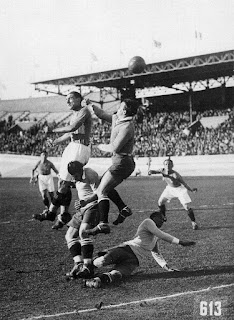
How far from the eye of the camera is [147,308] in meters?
4.91

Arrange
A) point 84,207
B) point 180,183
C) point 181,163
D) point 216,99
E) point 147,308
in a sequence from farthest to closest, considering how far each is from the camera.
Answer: point 216,99, point 181,163, point 180,183, point 84,207, point 147,308

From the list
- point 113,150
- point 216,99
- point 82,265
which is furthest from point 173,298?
point 216,99

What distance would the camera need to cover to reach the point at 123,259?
624 centimetres

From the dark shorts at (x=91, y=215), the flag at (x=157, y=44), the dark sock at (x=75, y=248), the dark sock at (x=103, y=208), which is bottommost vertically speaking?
the dark sock at (x=75, y=248)

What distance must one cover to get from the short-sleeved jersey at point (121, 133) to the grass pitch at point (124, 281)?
1.65m

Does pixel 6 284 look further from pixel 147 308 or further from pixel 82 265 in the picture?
pixel 147 308

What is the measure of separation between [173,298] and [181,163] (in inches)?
932

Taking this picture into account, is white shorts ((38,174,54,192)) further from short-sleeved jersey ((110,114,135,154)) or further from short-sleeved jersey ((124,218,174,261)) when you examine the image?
short-sleeved jersey ((110,114,135,154))

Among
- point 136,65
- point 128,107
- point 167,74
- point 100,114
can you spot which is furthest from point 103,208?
point 167,74

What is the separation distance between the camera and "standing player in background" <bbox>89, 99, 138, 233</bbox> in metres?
5.02

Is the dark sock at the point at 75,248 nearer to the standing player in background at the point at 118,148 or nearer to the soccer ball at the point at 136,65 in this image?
the standing player in background at the point at 118,148

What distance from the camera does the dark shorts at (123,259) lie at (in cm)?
611


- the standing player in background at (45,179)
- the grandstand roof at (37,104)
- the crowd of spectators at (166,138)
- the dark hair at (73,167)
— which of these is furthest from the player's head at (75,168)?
the grandstand roof at (37,104)

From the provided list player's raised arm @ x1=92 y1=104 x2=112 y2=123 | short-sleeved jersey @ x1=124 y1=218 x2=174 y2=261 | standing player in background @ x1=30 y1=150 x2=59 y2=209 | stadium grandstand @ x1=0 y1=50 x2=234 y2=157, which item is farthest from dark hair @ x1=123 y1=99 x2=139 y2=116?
stadium grandstand @ x1=0 y1=50 x2=234 y2=157
